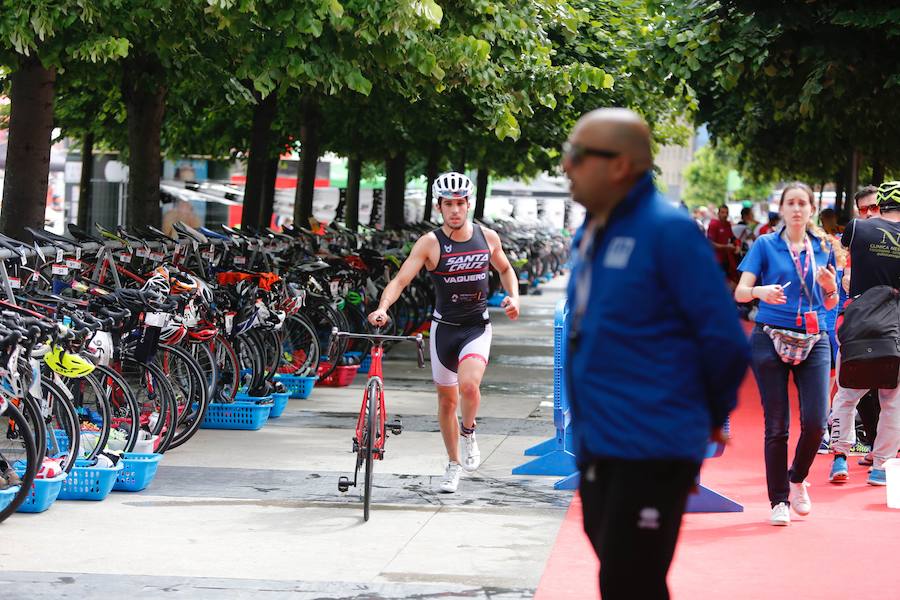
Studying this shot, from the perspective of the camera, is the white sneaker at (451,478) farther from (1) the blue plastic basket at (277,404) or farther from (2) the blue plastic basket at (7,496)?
(1) the blue plastic basket at (277,404)

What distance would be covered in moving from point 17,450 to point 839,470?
16.2 ft

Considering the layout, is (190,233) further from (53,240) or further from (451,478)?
(451,478)

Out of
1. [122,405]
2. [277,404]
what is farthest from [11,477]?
[277,404]

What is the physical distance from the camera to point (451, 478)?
8.59 metres

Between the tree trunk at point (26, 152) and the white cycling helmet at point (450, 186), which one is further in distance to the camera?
the tree trunk at point (26, 152)

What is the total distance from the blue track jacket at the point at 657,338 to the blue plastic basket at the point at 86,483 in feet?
16.1

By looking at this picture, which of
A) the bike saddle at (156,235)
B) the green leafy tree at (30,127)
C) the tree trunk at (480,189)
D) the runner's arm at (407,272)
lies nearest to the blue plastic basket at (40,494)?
the runner's arm at (407,272)

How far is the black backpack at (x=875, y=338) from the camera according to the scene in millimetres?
8617

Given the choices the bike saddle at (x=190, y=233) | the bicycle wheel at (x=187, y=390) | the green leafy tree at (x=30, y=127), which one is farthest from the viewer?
the bike saddle at (x=190, y=233)

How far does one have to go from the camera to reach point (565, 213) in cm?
5106

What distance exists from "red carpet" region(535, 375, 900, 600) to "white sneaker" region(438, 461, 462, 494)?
2.53 feet

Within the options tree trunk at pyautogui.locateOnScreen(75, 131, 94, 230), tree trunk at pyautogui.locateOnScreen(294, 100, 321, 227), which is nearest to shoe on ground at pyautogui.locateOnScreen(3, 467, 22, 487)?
tree trunk at pyautogui.locateOnScreen(294, 100, 321, 227)

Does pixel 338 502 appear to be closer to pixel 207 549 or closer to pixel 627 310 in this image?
pixel 207 549

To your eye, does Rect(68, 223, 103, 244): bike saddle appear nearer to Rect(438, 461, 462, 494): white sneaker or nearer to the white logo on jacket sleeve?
Rect(438, 461, 462, 494): white sneaker
